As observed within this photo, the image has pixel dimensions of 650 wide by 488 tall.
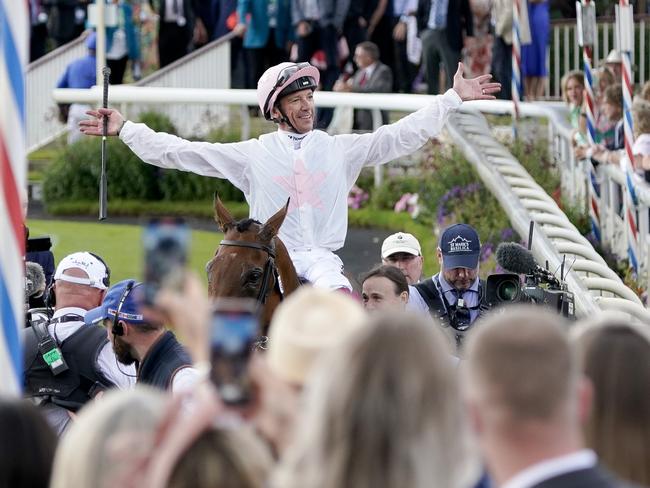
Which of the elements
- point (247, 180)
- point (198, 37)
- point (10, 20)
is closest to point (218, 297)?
point (247, 180)

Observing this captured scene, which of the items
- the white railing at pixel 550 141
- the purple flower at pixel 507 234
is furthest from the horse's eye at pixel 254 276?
the purple flower at pixel 507 234

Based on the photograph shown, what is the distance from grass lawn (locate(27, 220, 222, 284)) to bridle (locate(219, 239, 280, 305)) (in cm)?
794

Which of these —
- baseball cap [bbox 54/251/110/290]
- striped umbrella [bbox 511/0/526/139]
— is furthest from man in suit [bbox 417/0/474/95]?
baseball cap [bbox 54/251/110/290]

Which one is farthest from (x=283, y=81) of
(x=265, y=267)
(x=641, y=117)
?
(x=641, y=117)

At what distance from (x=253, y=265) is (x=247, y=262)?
32 millimetres

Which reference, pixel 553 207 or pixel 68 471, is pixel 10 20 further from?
pixel 553 207

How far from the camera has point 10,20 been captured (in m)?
5.61

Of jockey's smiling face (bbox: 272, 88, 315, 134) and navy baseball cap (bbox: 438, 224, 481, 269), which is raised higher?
jockey's smiling face (bbox: 272, 88, 315, 134)

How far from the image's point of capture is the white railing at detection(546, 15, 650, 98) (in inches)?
863

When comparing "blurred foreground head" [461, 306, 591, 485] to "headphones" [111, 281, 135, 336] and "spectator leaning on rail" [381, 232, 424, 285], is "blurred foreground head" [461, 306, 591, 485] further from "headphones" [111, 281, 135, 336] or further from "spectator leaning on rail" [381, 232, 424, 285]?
"spectator leaning on rail" [381, 232, 424, 285]

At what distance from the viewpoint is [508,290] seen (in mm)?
9156

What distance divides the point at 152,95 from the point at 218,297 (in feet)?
37.7

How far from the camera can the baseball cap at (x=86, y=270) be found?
876 cm

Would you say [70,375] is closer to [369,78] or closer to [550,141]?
[550,141]
